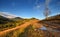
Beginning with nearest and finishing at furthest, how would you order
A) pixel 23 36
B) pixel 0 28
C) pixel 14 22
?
pixel 23 36 → pixel 0 28 → pixel 14 22

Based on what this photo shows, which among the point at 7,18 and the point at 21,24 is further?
the point at 21,24

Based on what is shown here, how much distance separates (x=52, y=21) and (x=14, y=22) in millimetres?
3711

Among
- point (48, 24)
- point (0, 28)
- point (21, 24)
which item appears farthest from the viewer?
point (48, 24)

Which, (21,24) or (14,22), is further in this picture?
(21,24)

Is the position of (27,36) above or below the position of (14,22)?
below

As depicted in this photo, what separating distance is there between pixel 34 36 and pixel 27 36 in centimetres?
38

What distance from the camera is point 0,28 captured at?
6.71 metres

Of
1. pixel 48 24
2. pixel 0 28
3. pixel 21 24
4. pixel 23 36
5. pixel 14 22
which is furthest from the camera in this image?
pixel 48 24

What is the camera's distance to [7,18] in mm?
7332

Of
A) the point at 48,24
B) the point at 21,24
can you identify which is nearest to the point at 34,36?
the point at 21,24

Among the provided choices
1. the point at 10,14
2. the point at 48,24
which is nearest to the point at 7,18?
the point at 10,14

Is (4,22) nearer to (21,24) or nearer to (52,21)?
(21,24)

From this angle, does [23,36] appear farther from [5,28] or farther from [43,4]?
[43,4]

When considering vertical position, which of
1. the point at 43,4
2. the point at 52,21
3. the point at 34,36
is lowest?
the point at 34,36
